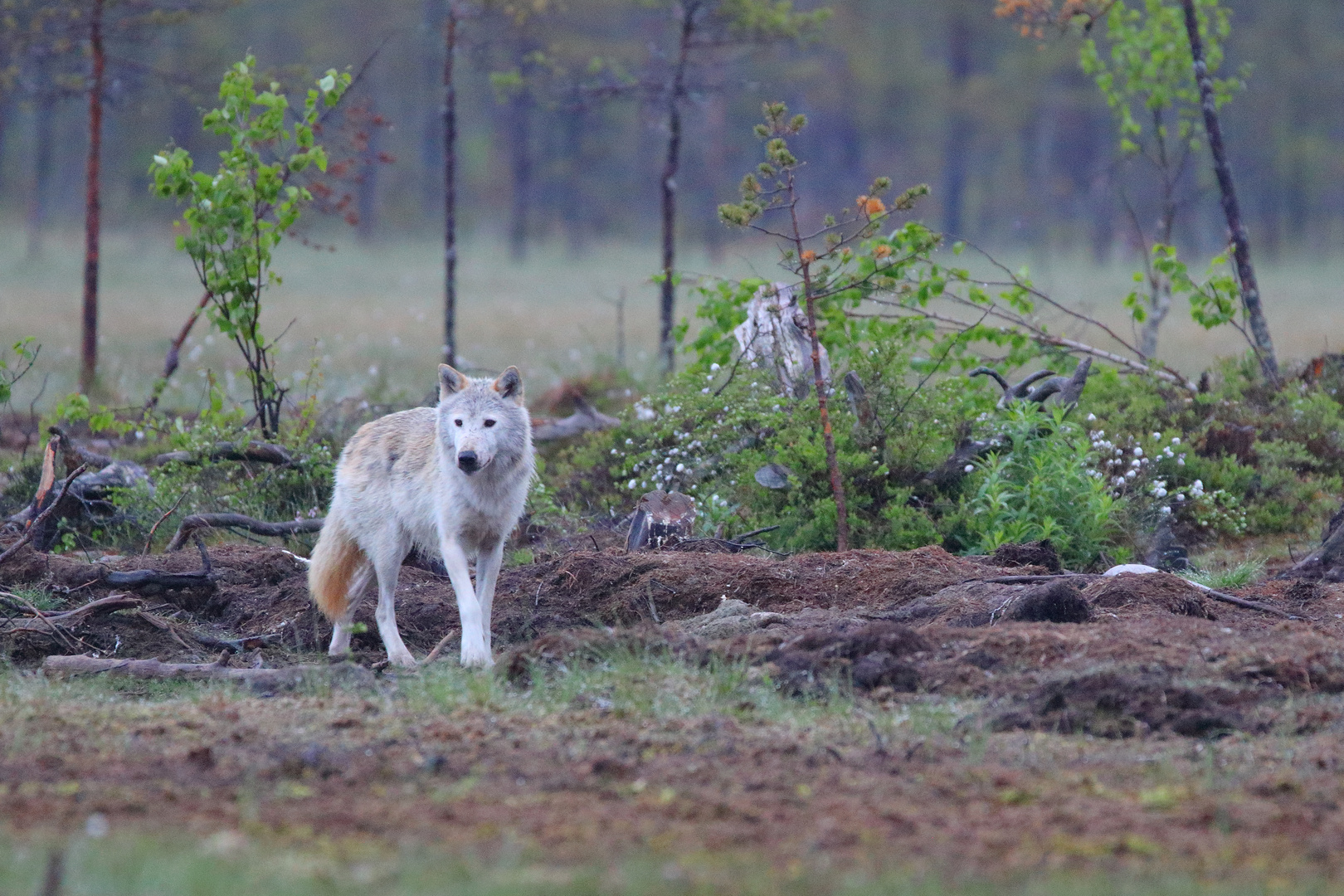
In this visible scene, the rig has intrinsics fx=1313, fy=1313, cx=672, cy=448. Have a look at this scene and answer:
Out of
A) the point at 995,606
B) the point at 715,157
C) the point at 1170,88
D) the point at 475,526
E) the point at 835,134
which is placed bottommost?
the point at 995,606

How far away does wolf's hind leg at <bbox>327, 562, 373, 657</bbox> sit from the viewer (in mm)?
7816

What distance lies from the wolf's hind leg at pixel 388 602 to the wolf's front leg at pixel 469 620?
60 centimetres

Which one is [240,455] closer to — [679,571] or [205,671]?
[205,671]

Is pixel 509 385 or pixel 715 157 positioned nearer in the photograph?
pixel 509 385

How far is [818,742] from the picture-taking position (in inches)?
203

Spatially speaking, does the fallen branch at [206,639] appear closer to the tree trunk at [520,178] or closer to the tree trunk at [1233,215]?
the tree trunk at [1233,215]

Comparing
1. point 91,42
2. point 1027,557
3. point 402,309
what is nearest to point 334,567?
point 1027,557

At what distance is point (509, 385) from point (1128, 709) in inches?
157

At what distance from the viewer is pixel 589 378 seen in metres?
16.1

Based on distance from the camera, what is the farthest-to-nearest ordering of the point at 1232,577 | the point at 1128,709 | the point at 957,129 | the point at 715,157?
the point at 957,129 → the point at 715,157 → the point at 1232,577 → the point at 1128,709

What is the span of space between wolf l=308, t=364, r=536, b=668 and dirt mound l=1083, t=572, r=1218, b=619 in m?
3.38

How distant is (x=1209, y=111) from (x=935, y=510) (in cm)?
622

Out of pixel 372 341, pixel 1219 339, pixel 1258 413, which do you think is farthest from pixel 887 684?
pixel 1219 339

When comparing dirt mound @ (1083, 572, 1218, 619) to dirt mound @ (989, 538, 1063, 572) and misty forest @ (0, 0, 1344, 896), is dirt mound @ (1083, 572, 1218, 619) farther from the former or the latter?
dirt mound @ (989, 538, 1063, 572)
